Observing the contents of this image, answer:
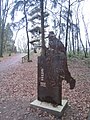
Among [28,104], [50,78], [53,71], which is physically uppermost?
[53,71]

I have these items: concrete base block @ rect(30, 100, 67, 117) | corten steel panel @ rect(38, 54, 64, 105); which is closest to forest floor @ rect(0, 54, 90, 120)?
concrete base block @ rect(30, 100, 67, 117)

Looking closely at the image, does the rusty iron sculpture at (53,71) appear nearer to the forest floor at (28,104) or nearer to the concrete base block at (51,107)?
the concrete base block at (51,107)

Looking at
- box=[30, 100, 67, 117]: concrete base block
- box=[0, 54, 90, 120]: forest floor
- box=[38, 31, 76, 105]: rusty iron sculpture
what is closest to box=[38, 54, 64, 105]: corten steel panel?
box=[38, 31, 76, 105]: rusty iron sculpture

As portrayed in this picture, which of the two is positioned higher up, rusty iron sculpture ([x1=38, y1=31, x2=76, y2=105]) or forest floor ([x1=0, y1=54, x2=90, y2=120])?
rusty iron sculpture ([x1=38, y1=31, x2=76, y2=105])

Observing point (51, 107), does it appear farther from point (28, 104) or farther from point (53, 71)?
point (53, 71)

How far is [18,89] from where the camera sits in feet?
25.8

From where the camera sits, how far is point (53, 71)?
17.6 ft

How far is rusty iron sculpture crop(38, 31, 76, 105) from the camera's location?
5316mm

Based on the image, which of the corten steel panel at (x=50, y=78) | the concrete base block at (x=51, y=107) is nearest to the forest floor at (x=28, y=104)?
the concrete base block at (x=51, y=107)

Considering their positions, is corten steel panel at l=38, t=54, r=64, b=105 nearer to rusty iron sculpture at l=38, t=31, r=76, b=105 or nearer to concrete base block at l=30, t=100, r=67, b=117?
rusty iron sculpture at l=38, t=31, r=76, b=105

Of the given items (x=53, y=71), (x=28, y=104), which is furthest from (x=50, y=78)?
(x=28, y=104)

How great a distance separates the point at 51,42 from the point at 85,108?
7.76 ft

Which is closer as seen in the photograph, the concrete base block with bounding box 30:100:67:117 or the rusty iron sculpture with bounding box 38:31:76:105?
the concrete base block with bounding box 30:100:67:117

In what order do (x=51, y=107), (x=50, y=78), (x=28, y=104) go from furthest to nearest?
1. (x=28, y=104)
2. (x=50, y=78)
3. (x=51, y=107)
